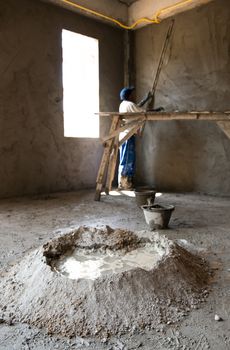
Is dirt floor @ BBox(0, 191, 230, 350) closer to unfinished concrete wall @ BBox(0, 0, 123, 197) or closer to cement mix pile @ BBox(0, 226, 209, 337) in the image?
cement mix pile @ BBox(0, 226, 209, 337)

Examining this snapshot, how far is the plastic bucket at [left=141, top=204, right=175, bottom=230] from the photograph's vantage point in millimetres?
3021

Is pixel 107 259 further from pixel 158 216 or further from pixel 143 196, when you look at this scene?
pixel 143 196

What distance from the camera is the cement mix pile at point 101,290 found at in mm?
1450

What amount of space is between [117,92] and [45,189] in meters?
2.63

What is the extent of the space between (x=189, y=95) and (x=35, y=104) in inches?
107

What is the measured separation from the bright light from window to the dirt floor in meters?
1.40

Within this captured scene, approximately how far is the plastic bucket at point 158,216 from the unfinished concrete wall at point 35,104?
2658 millimetres

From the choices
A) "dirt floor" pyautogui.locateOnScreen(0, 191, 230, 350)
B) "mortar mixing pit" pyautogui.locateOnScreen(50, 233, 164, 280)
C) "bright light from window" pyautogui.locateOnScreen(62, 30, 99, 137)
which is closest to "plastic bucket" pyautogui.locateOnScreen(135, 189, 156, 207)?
"dirt floor" pyautogui.locateOnScreen(0, 191, 230, 350)

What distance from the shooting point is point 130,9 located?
613 cm

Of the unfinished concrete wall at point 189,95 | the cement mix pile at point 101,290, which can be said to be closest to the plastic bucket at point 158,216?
the cement mix pile at point 101,290

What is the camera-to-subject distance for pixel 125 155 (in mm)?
5590

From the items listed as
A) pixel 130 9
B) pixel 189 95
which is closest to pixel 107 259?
pixel 189 95

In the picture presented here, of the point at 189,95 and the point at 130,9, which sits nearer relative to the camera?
the point at 189,95

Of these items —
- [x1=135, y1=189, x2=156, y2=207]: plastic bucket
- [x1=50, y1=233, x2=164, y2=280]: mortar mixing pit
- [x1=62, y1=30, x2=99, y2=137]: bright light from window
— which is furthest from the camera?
[x1=62, y1=30, x2=99, y2=137]: bright light from window
